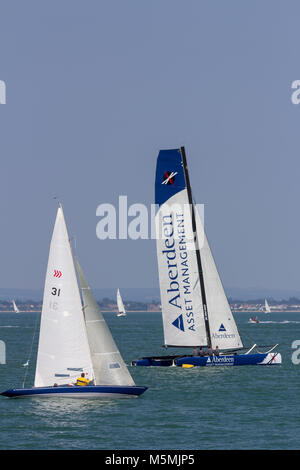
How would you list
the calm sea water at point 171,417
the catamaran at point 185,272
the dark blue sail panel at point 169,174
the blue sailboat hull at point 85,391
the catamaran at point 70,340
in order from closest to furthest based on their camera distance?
the calm sea water at point 171,417 < the blue sailboat hull at point 85,391 < the catamaran at point 70,340 < the dark blue sail panel at point 169,174 < the catamaran at point 185,272

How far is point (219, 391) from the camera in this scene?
56.2 meters

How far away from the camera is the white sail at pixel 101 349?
46.8m

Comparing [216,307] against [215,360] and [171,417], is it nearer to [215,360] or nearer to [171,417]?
[215,360]

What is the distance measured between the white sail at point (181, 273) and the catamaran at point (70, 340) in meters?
18.5

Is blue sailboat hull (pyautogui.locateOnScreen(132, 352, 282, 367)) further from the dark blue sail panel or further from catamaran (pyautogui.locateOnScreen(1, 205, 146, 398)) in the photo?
catamaran (pyautogui.locateOnScreen(1, 205, 146, 398))

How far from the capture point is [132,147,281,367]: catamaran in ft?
214

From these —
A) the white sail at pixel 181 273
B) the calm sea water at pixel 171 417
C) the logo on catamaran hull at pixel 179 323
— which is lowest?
the calm sea water at pixel 171 417

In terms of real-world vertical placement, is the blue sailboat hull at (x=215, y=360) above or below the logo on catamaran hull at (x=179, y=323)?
below

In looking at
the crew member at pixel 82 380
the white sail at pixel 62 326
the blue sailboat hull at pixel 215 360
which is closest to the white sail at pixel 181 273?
the blue sailboat hull at pixel 215 360

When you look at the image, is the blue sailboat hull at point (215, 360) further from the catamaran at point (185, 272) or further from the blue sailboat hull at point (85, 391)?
the blue sailboat hull at point (85, 391)

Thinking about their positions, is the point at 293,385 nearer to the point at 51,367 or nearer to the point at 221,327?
the point at 221,327

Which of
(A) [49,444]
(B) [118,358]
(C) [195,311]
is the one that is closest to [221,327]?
(C) [195,311]

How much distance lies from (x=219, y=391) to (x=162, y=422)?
12.8 metres

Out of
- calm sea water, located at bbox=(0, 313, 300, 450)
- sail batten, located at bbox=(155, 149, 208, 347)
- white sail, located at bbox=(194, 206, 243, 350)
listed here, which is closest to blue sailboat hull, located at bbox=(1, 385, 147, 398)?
calm sea water, located at bbox=(0, 313, 300, 450)
